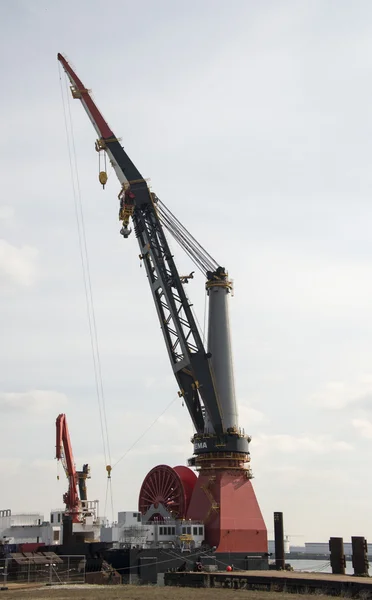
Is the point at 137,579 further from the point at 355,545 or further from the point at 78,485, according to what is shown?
the point at 78,485

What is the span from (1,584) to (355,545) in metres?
29.6

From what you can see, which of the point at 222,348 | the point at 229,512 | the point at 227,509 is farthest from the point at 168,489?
the point at 222,348

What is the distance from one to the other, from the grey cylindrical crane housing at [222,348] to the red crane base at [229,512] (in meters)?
5.39

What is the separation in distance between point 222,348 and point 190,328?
4.03 meters

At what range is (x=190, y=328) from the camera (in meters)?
71.2

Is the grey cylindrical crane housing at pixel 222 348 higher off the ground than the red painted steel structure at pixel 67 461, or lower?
higher

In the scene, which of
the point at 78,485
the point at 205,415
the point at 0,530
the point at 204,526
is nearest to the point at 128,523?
the point at 204,526

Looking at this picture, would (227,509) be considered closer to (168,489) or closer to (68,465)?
(168,489)

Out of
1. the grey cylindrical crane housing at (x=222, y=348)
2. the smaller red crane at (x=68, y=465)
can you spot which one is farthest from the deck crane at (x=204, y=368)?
the smaller red crane at (x=68, y=465)

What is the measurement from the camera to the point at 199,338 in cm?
7094

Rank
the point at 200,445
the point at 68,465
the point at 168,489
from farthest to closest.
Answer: the point at 68,465, the point at 168,489, the point at 200,445

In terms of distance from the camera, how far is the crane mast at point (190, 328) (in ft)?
229

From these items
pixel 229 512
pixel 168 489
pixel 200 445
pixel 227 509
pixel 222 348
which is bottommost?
pixel 229 512

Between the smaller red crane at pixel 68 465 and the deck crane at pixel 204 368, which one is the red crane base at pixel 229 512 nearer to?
the deck crane at pixel 204 368
